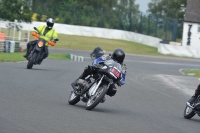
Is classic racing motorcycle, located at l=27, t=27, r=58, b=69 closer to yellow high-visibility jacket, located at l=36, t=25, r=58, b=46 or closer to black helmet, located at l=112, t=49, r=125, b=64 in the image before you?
yellow high-visibility jacket, located at l=36, t=25, r=58, b=46

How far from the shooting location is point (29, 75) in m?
20.1

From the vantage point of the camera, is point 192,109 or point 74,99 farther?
point 74,99

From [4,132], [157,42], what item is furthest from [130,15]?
[4,132]

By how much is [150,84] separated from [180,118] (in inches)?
393

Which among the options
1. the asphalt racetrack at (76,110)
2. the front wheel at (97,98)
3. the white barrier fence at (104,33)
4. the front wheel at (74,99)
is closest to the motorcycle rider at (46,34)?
the asphalt racetrack at (76,110)

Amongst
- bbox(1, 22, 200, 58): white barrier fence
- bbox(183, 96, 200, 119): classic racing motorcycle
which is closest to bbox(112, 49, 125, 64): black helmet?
bbox(183, 96, 200, 119): classic racing motorcycle

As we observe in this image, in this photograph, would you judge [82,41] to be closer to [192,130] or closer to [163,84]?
[163,84]

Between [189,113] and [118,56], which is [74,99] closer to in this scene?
[118,56]

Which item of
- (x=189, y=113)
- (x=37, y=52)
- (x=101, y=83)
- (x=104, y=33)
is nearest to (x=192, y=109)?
(x=189, y=113)

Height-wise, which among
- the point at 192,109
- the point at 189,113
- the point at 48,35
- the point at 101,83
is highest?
the point at 48,35

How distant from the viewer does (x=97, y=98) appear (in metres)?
12.6

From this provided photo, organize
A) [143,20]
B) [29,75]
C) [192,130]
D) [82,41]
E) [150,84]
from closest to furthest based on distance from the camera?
[192,130], [29,75], [150,84], [82,41], [143,20]

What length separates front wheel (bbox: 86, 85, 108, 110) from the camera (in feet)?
41.2

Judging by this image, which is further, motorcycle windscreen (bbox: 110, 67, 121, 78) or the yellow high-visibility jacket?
the yellow high-visibility jacket
